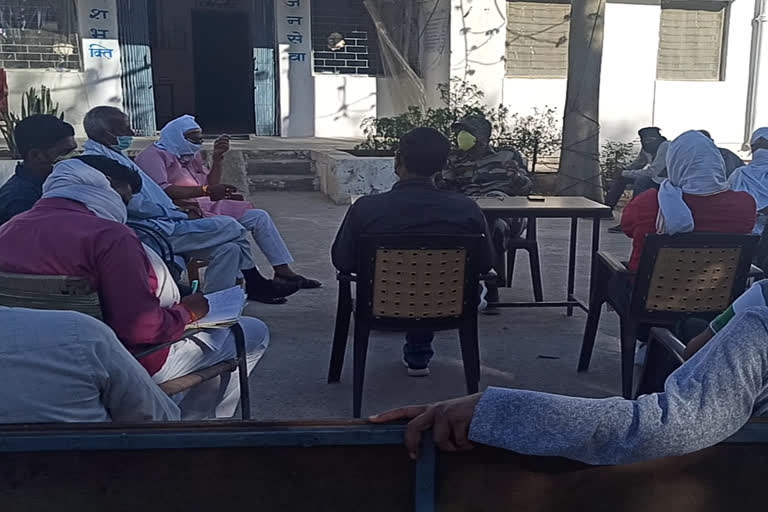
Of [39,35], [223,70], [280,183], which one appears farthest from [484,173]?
[223,70]

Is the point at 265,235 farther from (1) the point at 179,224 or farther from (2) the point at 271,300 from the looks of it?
(1) the point at 179,224

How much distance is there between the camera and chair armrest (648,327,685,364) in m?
2.40

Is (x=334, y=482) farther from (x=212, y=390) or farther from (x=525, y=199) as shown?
(x=525, y=199)

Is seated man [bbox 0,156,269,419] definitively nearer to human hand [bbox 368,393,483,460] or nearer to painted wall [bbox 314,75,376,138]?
human hand [bbox 368,393,483,460]

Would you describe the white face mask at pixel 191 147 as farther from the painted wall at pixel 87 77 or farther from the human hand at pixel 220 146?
the painted wall at pixel 87 77

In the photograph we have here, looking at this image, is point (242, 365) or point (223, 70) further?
point (223, 70)

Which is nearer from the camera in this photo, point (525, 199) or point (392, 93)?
point (525, 199)

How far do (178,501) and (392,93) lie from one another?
11.2 meters

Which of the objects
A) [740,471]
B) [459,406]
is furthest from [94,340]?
[740,471]

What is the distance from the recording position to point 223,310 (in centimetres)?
295

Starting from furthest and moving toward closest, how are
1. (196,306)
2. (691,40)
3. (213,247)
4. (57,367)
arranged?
1. (691,40)
2. (213,247)
3. (196,306)
4. (57,367)

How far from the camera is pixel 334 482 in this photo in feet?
4.35

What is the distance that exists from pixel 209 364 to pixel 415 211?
1.04 metres

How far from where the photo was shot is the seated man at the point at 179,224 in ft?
14.7
